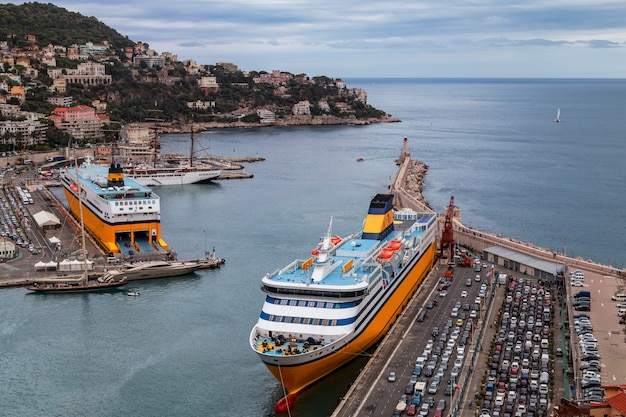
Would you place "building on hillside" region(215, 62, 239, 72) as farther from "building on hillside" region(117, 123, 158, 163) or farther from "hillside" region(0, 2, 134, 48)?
"building on hillside" region(117, 123, 158, 163)

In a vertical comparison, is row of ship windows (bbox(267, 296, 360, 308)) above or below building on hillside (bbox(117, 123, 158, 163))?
above

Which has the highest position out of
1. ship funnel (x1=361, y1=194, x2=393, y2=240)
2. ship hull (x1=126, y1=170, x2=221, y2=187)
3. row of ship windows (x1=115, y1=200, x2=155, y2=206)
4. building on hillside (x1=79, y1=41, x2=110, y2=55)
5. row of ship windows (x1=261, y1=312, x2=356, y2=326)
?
building on hillside (x1=79, y1=41, x2=110, y2=55)

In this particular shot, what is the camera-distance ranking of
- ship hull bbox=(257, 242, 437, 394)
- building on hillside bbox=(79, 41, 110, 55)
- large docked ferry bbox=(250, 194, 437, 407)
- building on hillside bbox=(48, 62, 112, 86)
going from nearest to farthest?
ship hull bbox=(257, 242, 437, 394) → large docked ferry bbox=(250, 194, 437, 407) → building on hillside bbox=(48, 62, 112, 86) → building on hillside bbox=(79, 41, 110, 55)

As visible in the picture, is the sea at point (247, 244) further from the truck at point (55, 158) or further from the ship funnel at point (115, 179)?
the truck at point (55, 158)

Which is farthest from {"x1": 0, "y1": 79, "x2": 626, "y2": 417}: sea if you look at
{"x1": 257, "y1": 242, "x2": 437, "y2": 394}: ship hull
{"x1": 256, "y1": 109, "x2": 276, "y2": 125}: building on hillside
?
{"x1": 256, "y1": 109, "x2": 276, "y2": 125}: building on hillside

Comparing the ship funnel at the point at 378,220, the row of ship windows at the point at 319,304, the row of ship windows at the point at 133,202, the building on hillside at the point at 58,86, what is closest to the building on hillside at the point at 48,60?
the building on hillside at the point at 58,86

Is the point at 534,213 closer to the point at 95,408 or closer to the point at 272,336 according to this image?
the point at 272,336
